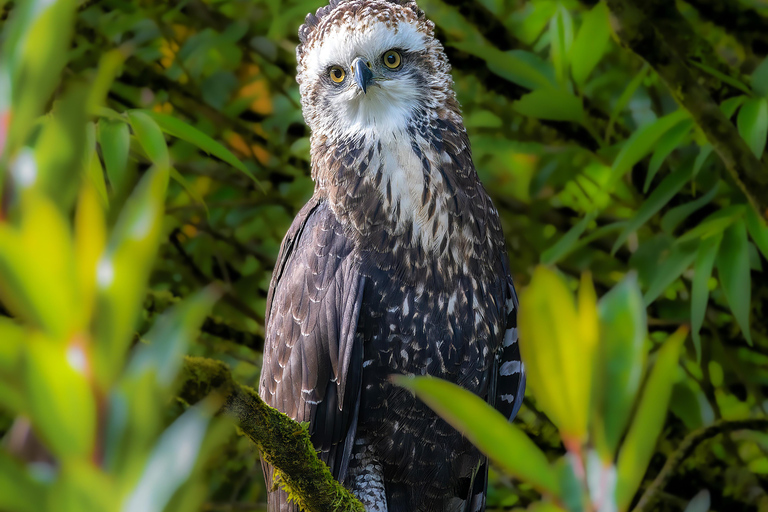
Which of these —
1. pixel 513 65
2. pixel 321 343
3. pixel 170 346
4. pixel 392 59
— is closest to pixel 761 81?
pixel 513 65

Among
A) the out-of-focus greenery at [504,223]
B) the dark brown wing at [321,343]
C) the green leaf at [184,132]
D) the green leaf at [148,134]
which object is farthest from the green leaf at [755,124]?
the green leaf at [148,134]

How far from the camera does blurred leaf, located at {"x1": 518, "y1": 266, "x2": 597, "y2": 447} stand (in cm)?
55

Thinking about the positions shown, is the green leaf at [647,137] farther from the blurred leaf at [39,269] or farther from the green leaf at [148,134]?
the blurred leaf at [39,269]

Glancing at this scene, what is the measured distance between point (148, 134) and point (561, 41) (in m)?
1.45

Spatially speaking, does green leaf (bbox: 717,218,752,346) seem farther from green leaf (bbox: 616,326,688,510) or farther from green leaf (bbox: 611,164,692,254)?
green leaf (bbox: 616,326,688,510)

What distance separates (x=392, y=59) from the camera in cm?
238

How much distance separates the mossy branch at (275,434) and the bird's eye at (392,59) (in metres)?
1.23

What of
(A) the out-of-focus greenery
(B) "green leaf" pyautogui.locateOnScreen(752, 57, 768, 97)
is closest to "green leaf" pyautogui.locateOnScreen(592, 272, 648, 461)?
(A) the out-of-focus greenery

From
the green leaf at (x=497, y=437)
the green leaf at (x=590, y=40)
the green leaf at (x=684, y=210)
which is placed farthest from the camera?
the green leaf at (x=590, y=40)

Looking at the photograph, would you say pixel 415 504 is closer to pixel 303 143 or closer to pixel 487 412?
pixel 303 143

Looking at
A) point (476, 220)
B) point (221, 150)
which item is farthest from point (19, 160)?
point (476, 220)

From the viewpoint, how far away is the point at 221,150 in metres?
2.14

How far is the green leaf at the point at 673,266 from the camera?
2.45 metres

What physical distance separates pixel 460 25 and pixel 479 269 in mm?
1325
